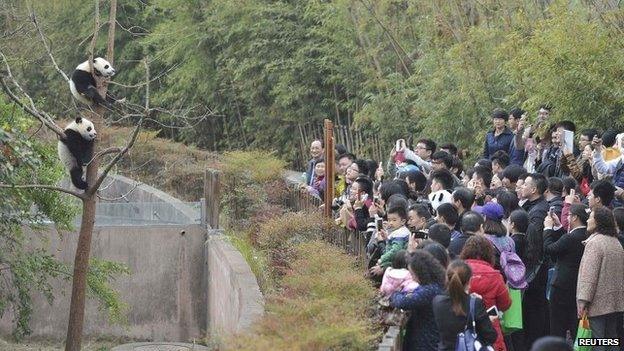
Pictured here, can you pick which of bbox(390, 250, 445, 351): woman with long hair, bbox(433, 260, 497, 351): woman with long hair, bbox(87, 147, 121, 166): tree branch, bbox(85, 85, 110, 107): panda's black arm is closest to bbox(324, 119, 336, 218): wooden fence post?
bbox(87, 147, 121, 166): tree branch

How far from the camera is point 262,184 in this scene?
15.1 m

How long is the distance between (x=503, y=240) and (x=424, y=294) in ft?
5.60

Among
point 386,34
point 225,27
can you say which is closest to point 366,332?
point 386,34

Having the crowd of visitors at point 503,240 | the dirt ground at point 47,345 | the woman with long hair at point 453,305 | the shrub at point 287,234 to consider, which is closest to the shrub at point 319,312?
the crowd of visitors at point 503,240

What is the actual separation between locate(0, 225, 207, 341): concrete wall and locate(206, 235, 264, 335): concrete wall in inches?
20.2

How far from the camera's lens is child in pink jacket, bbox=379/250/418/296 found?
6.80 meters

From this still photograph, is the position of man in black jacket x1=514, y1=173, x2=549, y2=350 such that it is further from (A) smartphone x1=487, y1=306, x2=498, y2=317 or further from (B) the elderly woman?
(A) smartphone x1=487, y1=306, x2=498, y2=317

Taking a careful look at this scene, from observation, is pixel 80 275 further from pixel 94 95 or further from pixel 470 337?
pixel 470 337

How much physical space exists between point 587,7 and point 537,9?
4.73 feet

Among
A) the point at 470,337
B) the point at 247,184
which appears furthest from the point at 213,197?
the point at 470,337

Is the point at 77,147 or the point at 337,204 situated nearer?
the point at 77,147

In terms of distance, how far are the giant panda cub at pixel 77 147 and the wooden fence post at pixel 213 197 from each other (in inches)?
139

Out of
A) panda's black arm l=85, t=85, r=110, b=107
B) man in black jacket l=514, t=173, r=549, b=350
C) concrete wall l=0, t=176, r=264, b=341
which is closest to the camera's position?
man in black jacket l=514, t=173, r=549, b=350

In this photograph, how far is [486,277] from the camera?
7020mm
